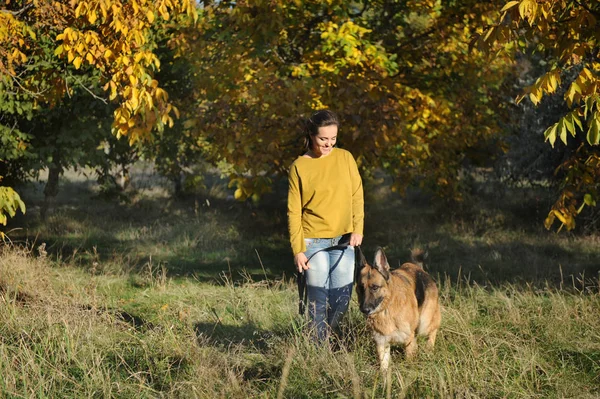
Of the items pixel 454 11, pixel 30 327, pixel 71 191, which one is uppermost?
pixel 454 11

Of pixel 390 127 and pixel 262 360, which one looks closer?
pixel 262 360

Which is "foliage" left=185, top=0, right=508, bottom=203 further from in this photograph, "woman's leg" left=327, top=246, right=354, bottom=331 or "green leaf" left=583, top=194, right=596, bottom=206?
"woman's leg" left=327, top=246, right=354, bottom=331

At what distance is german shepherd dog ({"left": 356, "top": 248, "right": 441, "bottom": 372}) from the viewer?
4.80 m

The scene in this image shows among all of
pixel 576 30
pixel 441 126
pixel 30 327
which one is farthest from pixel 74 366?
pixel 441 126

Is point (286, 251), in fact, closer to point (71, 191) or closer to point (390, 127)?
point (390, 127)

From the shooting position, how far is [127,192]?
21016 millimetres

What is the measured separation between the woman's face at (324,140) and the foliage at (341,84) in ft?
11.5

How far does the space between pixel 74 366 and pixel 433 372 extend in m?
2.61

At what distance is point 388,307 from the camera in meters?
4.90

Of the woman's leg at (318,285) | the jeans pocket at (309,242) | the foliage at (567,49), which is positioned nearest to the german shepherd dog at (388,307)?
the woman's leg at (318,285)

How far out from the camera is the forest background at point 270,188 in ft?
16.0

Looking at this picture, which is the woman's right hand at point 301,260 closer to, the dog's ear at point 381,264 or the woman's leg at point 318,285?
the woman's leg at point 318,285

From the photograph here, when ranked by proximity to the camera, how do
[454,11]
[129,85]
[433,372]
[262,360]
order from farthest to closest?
[454,11] → [129,85] → [262,360] → [433,372]

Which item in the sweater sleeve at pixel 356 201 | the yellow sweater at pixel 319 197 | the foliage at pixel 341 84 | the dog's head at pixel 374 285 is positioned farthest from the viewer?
the foliage at pixel 341 84
